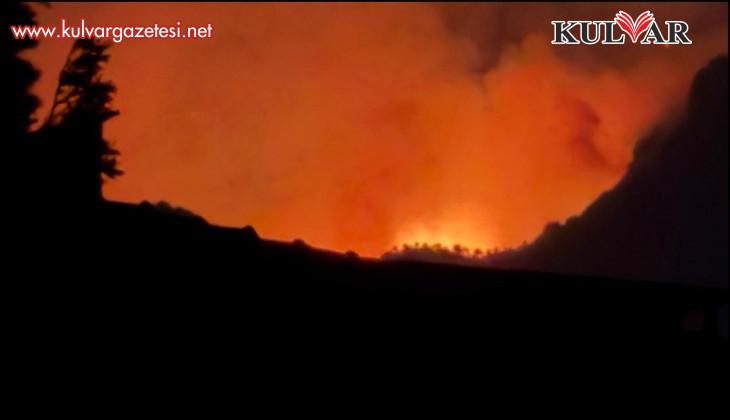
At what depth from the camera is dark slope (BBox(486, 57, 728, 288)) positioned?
130 feet

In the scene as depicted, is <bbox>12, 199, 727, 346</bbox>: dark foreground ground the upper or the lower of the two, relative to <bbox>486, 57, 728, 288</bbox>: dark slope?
lower

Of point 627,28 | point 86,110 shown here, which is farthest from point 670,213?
point 86,110

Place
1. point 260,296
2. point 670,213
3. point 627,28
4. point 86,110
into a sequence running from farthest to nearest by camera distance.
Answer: point 670,213 < point 627,28 < point 86,110 < point 260,296

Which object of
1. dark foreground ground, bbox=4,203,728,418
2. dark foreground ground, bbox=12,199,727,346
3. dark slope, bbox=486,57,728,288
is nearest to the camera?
dark foreground ground, bbox=4,203,728,418

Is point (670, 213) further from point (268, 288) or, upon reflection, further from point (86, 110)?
point (268, 288)

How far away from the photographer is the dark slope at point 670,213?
3959 cm

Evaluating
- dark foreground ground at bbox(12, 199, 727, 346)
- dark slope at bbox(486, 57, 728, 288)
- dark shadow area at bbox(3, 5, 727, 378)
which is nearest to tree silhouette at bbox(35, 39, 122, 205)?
dark shadow area at bbox(3, 5, 727, 378)

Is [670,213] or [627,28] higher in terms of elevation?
[627,28]

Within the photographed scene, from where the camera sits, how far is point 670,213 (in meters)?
43.6

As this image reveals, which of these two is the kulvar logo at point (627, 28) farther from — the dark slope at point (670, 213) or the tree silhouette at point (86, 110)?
the dark slope at point (670, 213)

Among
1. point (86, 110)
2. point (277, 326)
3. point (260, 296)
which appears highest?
point (86, 110)

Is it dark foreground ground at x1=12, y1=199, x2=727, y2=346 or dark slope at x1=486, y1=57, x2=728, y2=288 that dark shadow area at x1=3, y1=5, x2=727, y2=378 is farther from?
dark slope at x1=486, y1=57, x2=728, y2=288

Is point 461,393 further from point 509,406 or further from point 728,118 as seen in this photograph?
point 728,118

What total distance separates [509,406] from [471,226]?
1723cm
